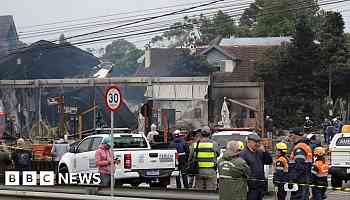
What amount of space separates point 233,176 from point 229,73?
156 feet

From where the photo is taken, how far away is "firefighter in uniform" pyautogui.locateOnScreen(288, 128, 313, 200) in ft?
48.0

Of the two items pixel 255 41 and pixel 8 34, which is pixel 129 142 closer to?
pixel 8 34

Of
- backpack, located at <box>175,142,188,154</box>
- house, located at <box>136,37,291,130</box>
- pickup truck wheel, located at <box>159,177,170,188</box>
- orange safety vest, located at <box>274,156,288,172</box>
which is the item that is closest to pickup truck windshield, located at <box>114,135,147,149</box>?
pickup truck wheel, located at <box>159,177,170,188</box>

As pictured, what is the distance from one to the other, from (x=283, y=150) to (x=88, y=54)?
3306 centimetres

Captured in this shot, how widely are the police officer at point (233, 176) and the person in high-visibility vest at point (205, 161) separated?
588 centimetres

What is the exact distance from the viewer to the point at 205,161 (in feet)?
56.9

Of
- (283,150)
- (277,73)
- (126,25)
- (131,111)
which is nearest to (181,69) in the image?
(277,73)

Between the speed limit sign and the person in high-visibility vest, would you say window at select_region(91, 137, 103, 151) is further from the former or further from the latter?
the speed limit sign

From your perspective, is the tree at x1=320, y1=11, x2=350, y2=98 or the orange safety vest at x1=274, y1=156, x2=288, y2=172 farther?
the tree at x1=320, y1=11, x2=350, y2=98

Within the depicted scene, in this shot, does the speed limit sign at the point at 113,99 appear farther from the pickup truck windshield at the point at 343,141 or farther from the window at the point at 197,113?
the window at the point at 197,113

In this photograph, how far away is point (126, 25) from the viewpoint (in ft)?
116

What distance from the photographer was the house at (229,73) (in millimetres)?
37625

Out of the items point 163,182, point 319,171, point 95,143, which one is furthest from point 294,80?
point 319,171

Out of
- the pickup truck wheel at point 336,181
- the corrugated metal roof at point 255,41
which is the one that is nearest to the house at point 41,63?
the pickup truck wheel at point 336,181
